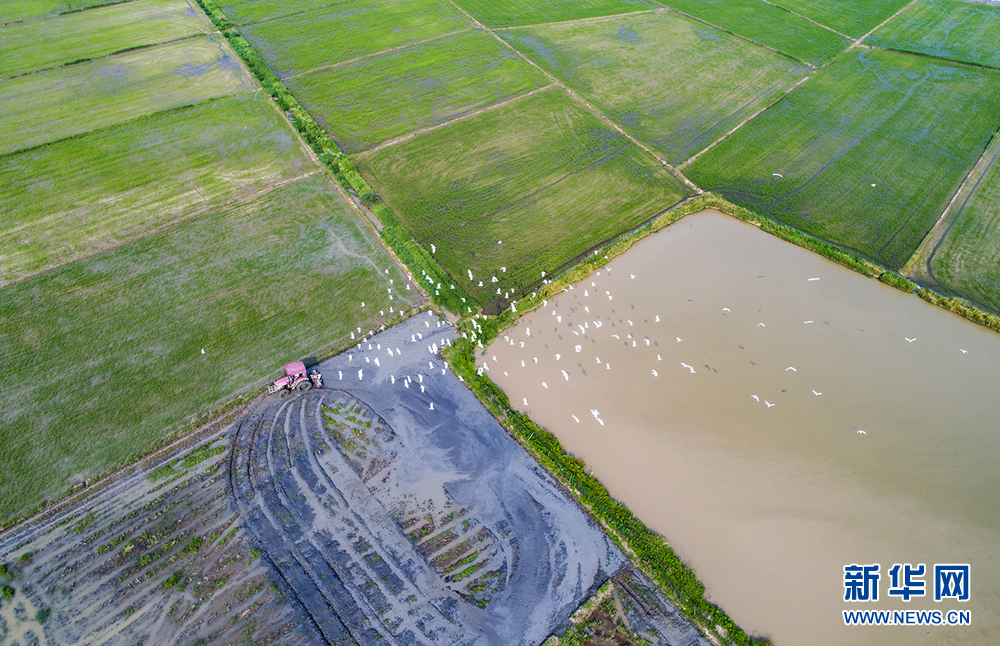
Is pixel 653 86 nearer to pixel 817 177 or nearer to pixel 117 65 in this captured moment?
pixel 817 177

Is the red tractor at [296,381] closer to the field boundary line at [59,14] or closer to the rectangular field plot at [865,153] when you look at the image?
the rectangular field plot at [865,153]

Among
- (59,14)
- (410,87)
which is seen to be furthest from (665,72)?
(59,14)

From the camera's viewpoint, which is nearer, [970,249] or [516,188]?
[970,249]

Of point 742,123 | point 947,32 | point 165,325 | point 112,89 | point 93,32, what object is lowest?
point 165,325

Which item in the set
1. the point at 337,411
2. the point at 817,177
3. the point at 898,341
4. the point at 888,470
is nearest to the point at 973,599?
the point at 888,470

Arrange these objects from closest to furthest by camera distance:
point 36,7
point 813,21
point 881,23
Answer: point 813,21 < point 881,23 < point 36,7

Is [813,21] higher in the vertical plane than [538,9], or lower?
higher

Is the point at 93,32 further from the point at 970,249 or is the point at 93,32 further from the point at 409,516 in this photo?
the point at 970,249
